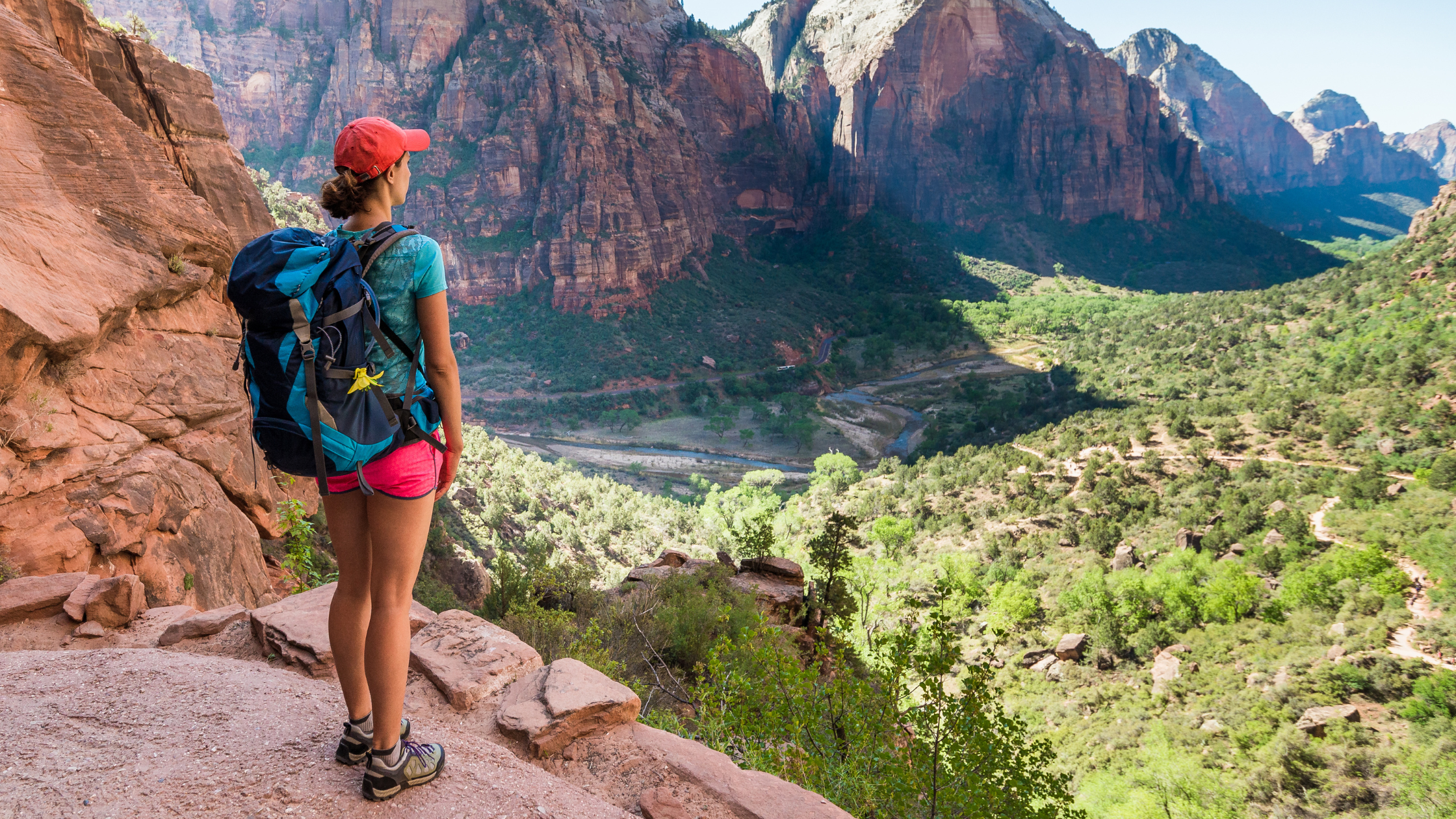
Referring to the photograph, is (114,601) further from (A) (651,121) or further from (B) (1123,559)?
(A) (651,121)

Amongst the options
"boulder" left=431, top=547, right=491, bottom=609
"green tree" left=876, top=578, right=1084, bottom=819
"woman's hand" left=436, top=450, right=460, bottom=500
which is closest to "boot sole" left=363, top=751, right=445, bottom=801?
"woman's hand" left=436, top=450, right=460, bottom=500

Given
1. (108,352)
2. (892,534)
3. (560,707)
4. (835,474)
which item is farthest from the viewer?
(835,474)

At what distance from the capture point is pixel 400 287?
85.8 inches

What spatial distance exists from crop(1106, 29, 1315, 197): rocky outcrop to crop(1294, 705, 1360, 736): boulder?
191 metres

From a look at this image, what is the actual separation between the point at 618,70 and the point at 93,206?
7603 centimetres

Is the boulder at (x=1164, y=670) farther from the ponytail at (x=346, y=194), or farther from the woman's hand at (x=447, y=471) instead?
the ponytail at (x=346, y=194)

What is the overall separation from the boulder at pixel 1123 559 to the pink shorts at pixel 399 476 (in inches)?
872

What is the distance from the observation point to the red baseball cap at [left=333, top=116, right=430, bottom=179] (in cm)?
220

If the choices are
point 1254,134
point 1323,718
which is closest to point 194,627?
point 1323,718

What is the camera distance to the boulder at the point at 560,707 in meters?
3.36

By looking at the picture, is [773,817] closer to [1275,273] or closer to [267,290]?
[267,290]

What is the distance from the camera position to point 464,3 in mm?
69250

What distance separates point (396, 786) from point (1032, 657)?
18873mm

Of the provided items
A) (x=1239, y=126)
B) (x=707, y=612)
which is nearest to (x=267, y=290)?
(x=707, y=612)
